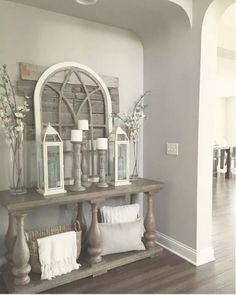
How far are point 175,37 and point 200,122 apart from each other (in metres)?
0.88

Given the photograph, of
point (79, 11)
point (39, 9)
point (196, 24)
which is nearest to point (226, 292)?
point (196, 24)

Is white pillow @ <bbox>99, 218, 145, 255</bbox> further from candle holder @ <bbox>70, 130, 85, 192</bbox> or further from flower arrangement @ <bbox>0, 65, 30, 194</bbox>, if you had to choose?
flower arrangement @ <bbox>0, 65, 30, 194</bbox>

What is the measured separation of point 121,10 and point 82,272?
230cm

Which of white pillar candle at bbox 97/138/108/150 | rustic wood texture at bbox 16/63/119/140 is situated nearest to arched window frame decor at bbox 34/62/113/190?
rustic wood texture at bbox 16/63/119/140

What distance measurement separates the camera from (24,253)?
190cm

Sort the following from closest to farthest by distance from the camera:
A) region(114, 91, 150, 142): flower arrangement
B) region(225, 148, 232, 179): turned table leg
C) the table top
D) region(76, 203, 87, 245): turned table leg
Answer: the table top → region(76, 203, 87, 245): turned table leg → region(114, 91, 150, 142): flower arrangement → region(225, 148, 232, 179): turned table leg

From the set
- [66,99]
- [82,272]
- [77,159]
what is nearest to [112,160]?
[77,159]

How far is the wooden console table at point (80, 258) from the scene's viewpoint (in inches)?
74.4

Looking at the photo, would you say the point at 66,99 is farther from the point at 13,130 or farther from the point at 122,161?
the point at 122,161

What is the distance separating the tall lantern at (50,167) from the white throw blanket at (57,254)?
0.37 m

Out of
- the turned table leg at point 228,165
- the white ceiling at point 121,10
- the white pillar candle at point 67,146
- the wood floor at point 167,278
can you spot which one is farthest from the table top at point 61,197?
the turned table leg at point 228,165

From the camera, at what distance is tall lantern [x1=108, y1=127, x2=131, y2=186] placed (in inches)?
95.3

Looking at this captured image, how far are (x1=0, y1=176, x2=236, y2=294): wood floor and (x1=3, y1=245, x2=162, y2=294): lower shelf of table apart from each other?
42mm

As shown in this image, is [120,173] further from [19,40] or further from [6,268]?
[19,40]
